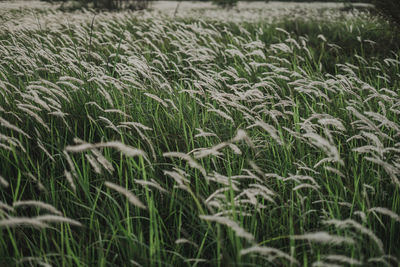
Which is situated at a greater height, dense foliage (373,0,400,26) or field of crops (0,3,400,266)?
dense foliage (373,0,400,26)

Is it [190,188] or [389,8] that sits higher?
[389,8]

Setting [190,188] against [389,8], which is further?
[389,8]

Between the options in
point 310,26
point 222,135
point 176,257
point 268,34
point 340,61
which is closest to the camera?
point 176,257

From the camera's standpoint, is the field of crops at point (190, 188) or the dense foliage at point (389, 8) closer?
the field of crops at point (190, 188)

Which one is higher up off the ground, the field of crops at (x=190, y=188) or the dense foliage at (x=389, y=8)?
the dense foliage at (x=389, y=8)

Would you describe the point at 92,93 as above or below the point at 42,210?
above

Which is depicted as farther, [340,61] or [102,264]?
[340,61]

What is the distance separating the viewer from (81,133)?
7.61 ft

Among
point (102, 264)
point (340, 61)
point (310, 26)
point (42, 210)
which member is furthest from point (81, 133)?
point (310, 26)

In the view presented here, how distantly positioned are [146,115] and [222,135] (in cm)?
70

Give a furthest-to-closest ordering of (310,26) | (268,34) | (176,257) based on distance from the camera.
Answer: (310,26), (268,34), (176,257)

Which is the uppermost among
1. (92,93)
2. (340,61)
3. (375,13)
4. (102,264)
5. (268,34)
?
(375,13)

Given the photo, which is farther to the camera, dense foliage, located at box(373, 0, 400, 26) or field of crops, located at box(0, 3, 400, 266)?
dense foliage, located at box(373, 0, 400, 26)

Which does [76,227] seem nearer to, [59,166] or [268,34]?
[59,166]
